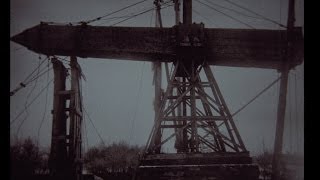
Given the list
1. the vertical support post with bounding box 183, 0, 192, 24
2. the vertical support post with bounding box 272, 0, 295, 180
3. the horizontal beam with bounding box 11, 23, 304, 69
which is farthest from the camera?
the vertical support post with bounding box 183, 0, 192, 24

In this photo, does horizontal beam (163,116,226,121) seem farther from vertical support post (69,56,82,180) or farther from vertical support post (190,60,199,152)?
vertical support post (69,56,82,180)

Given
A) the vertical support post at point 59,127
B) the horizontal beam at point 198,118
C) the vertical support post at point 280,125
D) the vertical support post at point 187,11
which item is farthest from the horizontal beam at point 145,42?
the vertical support post at point 280,125

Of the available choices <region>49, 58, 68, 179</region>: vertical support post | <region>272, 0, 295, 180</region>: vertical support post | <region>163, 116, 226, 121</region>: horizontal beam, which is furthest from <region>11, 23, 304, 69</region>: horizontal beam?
<region>272, 0, 295, 180</region>: vertical support post

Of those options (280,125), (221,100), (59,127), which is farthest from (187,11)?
(59,127)

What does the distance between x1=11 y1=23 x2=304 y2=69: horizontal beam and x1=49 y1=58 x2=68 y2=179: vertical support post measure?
0.42 meters

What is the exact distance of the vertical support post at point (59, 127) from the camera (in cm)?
605

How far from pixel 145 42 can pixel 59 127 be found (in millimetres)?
2148

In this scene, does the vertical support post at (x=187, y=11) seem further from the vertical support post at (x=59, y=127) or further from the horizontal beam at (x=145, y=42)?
the vertical support post at (x=59, y=127)

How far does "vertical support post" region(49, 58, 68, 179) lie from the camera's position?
19.9 feet

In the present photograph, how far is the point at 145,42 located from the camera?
624 centimetres

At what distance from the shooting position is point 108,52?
6.25m
